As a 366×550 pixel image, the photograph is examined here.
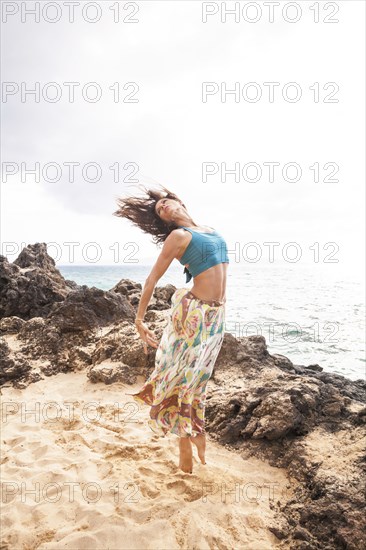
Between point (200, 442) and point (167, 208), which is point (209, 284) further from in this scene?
point (200, 442)

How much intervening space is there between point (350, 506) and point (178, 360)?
1.65 m

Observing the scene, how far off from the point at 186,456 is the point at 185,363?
812mm

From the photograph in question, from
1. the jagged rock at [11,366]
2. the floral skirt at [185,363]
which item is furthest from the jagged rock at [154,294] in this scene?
the floral skirt at [185,363]

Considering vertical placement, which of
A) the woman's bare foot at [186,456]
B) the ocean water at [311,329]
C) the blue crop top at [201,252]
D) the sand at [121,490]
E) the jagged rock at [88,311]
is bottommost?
the ocean water at [311,329]

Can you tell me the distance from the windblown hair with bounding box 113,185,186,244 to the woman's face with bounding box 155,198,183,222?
14 centimetres

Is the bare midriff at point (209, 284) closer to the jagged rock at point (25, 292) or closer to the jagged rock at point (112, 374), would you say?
the jagged rock at point (112, 374)

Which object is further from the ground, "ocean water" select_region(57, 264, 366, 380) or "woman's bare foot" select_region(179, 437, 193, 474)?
"woman's bare foot" select_region(179, 437, 193, 474)

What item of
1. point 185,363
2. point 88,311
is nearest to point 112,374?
point 88,311

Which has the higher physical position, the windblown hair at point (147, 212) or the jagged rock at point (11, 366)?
the windblown hair at point (147, 212)

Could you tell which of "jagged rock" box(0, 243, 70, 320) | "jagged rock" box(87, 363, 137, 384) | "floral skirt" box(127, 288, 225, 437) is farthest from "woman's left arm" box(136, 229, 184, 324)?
"jagged rock" box(0, 243, 70, 320)

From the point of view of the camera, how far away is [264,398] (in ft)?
12.8

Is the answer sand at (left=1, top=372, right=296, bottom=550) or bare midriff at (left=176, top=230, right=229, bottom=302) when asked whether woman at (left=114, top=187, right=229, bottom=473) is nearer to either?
bare midriff at (left=176, top=230, right=229, bottom=302)

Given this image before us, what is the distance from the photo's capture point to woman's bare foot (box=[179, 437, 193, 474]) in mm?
3115

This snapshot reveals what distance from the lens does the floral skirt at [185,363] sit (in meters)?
3.01
